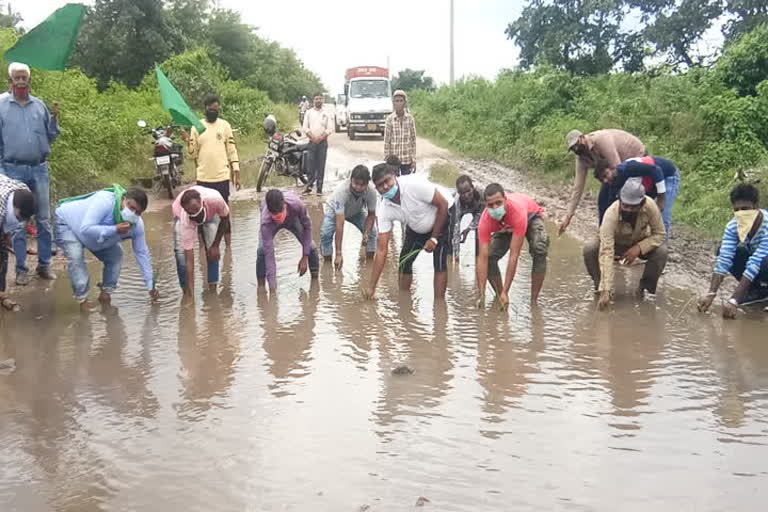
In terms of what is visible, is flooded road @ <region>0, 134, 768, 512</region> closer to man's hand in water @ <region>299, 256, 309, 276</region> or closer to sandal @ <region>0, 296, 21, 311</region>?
sandal @ <region>0, 296, 21, 311</region>

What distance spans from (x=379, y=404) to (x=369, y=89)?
24.1 metres

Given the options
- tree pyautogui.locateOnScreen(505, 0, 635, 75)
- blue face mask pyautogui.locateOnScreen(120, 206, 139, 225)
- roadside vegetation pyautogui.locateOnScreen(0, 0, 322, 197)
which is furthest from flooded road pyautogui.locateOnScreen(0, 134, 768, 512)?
tree pyautogui.locateOnScreen(505, 0, 635, 75)

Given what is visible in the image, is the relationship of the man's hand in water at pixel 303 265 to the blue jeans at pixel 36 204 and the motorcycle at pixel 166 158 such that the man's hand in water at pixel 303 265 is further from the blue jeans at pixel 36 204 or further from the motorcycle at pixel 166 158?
the motorcycle at pixel 166 158

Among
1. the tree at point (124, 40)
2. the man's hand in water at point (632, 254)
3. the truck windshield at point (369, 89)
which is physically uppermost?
the tree at point (124, 40)

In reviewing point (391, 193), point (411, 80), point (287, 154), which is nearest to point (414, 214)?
point (391, 193)

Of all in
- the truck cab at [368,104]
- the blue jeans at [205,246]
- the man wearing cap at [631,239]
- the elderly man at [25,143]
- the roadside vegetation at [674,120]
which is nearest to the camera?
the man wearing cap at [631,239]

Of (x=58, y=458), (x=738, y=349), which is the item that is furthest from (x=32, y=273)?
(x=738, y=349)

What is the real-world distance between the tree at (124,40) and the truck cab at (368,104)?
21.2 ft

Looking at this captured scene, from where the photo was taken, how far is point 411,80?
61844 millimetres

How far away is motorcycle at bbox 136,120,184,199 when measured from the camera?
12109 millimetres

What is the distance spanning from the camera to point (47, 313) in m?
6.33

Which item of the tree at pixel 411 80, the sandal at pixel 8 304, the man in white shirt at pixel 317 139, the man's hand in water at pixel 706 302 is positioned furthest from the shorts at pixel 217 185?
the tree at pixel 411 80

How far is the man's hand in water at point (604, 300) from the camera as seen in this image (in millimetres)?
6172

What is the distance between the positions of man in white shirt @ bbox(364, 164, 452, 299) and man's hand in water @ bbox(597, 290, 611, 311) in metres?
1.31
